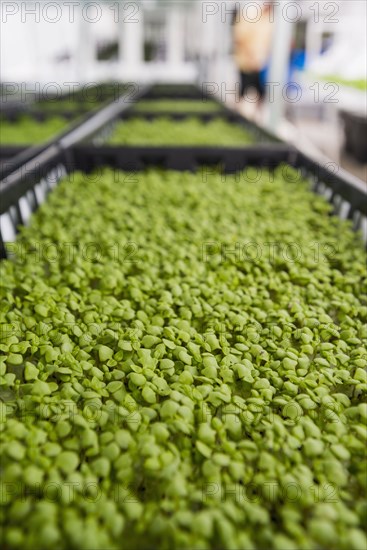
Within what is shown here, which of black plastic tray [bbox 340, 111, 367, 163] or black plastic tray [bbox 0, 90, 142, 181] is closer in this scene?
black plastic tray [bbox 0, 90, 142, 181]

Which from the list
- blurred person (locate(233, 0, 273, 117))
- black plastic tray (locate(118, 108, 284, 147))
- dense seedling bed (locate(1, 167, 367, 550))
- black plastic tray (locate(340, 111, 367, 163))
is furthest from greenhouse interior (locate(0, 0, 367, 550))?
blurred person (locate(233, 0, 273, 117))

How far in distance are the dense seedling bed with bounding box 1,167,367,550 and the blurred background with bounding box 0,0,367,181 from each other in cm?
225

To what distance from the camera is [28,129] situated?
4758mm

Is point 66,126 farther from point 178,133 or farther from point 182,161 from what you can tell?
point 182,161

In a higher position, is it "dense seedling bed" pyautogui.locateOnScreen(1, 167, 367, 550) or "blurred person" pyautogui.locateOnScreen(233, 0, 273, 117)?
"blurred person" pyautogui.locateOnScreen(233, 0, 273, 117)

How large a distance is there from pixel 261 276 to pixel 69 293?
739 mm

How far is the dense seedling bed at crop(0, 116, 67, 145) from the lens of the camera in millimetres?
4223

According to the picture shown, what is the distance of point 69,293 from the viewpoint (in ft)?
5.34

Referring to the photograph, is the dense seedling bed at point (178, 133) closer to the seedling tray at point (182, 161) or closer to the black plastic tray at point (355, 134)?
the seedling tray at point (182, 161)

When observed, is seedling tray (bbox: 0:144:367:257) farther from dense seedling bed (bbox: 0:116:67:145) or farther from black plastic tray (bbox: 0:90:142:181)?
dense seedling bed (bbox: 0:116:67:145)

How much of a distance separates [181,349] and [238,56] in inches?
274

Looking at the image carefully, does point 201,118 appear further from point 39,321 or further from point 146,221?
point 39,321

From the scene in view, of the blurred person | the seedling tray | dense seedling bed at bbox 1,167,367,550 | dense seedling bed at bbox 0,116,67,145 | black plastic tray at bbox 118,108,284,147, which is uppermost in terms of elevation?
the blurred person

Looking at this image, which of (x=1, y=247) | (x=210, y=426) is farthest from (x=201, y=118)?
(x=210, y=426)
